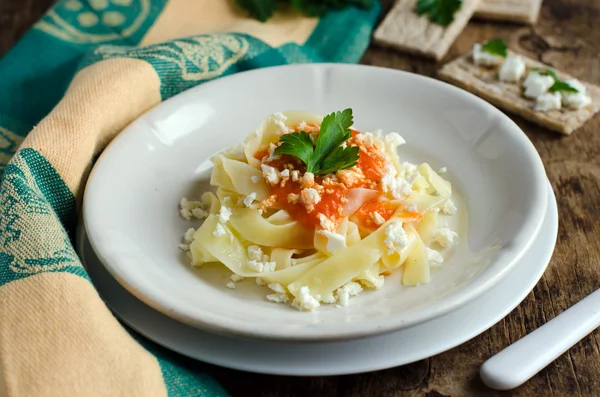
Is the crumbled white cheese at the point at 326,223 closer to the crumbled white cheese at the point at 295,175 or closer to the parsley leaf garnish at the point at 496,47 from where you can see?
the crumbled white cheese at the point at 295,175

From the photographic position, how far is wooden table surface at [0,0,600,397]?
2.77 m

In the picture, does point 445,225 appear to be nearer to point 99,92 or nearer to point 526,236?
point 526,236

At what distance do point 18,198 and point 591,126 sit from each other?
11.3 feet

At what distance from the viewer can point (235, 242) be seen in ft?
10.5

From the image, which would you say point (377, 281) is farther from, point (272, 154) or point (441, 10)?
point (441, 10)

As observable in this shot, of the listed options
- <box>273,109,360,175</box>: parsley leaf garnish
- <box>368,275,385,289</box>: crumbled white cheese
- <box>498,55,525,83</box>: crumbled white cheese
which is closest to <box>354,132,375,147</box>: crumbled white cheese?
<box>273,109,360,175</box>: parsley leaf garnish

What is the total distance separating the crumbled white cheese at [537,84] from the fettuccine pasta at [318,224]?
55.7 inches

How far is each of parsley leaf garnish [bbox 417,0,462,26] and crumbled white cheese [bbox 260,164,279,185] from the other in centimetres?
267

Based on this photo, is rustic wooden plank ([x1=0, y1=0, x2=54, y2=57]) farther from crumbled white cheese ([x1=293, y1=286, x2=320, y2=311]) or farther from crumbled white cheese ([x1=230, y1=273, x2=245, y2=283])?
crumbled white cheese ([x1=293, y1=286, x2=320, y2=311])

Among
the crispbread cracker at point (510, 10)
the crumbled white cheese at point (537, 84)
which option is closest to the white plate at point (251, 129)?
the crumbled white cheese at point (537, 84)

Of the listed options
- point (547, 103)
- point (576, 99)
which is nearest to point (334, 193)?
point (547, 103)

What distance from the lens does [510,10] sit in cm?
554

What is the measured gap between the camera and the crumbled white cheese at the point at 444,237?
3.28 m

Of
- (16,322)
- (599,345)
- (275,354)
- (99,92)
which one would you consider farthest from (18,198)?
(599,345)
